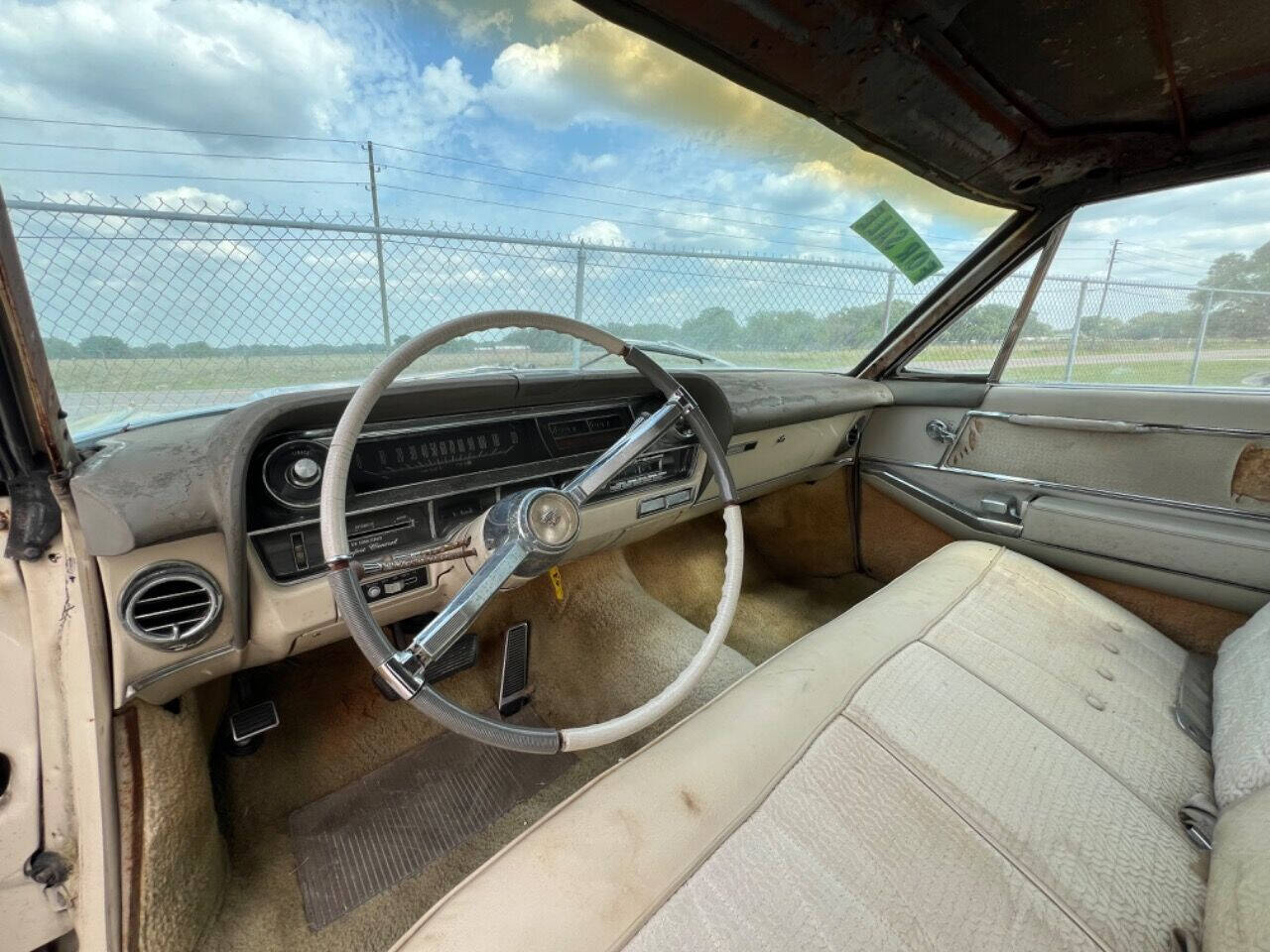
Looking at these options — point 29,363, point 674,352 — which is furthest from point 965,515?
point 29,363

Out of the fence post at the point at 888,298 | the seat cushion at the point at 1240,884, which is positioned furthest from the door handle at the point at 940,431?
the seat cushion at the point at 1240,884

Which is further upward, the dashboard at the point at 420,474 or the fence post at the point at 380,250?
the fence post at the point at 380,250

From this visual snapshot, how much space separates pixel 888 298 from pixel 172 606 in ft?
8.05

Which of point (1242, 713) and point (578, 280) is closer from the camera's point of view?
point (1242, 713)

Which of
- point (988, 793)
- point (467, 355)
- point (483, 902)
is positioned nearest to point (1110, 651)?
point (988, 793)

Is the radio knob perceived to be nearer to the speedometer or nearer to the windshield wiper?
the speedometer

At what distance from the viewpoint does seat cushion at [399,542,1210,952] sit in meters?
0.70

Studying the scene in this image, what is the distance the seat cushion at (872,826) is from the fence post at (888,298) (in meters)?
1.53

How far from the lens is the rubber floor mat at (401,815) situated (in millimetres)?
1386

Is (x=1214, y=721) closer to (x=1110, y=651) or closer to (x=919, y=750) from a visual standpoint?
(x=1110, y=651)

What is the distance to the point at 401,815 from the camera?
61.2 inches

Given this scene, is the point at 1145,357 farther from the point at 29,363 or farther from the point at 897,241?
the point at 29,363

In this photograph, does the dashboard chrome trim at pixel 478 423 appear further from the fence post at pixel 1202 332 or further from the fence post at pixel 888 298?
the fence post at pixel 1202 332

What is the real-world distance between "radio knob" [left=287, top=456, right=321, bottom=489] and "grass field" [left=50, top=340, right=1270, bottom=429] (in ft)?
0.99
